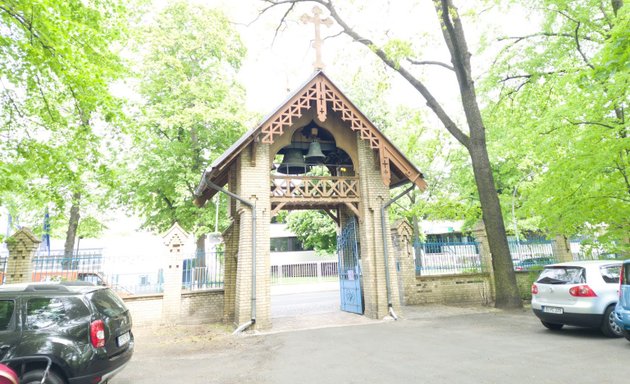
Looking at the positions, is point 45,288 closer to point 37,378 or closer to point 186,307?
point 37,378

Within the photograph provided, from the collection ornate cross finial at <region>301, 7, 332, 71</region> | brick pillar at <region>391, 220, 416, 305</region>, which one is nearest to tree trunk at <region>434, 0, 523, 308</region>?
brick pillar at <region>391, 220, 416, 305</region>

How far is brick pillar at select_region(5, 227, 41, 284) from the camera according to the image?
31.8 feet

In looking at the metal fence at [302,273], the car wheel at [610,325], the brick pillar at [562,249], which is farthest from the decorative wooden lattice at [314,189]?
the metal fence at [302,273]

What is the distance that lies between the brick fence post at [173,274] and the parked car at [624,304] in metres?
10.9

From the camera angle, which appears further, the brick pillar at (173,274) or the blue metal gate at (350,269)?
the blue metal gate at (350,269)

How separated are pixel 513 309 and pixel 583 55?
9205mm

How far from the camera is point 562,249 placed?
14914 mm

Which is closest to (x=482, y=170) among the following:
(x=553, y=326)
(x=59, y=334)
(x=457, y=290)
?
(x=457, y=290)

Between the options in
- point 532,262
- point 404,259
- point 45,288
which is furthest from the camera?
point 532,262

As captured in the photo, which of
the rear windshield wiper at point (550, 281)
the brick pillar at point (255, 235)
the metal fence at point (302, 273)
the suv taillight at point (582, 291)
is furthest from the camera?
the metal fence at point (302, 273)

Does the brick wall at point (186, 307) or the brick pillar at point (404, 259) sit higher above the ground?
the brick pillar at point (404, 259)

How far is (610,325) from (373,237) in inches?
226

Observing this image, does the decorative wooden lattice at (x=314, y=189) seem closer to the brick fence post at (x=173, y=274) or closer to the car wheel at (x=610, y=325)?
the brick fence post at (x=173, y=274)

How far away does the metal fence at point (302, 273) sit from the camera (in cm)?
2427
